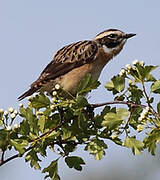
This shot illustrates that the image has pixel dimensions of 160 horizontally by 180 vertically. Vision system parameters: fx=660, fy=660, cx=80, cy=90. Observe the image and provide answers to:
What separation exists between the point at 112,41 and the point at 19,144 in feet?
11.9

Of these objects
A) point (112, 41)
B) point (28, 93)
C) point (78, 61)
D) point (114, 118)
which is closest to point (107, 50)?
point (112, 41)

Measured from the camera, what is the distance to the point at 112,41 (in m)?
8.24

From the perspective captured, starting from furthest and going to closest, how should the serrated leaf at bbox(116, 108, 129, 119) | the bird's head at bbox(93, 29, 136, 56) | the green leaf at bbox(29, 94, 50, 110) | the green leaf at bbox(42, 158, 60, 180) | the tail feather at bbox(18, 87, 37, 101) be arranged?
1. the bird's head at bbox(93, 29, 136, 56)
2. the tail feather at bbox(18, 87, 37, 101)
3. the green leaf at bbox(42, 158, 60, 180)
4. the green leaf at bbox(29, 94, 50, 110)
5. the serrated leaf at bbox(116, 108, 129, 119)

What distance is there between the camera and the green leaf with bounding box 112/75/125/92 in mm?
4992

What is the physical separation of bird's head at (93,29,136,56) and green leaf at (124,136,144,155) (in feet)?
11.0

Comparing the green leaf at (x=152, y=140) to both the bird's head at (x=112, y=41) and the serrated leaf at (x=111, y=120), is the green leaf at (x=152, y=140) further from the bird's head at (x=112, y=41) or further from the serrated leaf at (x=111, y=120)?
the bird's head at (x=112, y=41)

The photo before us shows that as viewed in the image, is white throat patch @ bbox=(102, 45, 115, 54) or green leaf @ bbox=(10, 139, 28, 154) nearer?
green leaf @ bbox=(10, 139, 28, 154)

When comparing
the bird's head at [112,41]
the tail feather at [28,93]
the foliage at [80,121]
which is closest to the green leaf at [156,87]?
the foliage at [80,121]

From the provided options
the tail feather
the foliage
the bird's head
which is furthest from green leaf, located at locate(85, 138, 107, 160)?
the bird's head

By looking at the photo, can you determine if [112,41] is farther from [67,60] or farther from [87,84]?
[87,84]

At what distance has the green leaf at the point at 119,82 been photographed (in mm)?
4992

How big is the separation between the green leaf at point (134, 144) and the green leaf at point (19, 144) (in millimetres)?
752

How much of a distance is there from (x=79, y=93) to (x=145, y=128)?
0.59m

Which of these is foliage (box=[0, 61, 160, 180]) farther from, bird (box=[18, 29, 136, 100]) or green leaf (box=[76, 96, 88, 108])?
bird (box=[18, 29, 136, 100])
